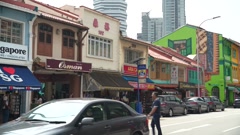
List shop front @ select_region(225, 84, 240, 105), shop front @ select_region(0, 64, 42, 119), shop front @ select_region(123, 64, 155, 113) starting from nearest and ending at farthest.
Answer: shop front @ select_region(0, 64, 42, 119) → shop front @ select_region(123, 64, 155, 113) → shop front @ select_region(225, 84, 240, 105)

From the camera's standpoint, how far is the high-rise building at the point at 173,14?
87569mm

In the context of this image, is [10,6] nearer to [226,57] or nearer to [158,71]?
[158,71]

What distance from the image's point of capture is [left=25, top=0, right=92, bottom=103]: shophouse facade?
19.1 m

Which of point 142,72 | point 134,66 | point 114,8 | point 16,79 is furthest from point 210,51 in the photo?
point 16,79

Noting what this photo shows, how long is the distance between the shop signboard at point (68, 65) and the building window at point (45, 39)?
3.66 ft

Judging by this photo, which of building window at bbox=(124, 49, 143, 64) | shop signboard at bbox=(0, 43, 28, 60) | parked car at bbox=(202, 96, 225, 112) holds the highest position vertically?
building window at bbox=(124, 49, 143, 64)

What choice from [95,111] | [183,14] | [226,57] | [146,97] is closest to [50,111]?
[95,111]

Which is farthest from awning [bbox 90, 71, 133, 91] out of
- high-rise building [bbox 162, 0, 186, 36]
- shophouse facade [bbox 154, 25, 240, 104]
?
high-rise building [bbox 162, 0, 186, 36]

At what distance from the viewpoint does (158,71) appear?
32688 mm

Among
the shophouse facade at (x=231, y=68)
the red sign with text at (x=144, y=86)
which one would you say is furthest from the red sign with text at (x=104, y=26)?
the shophouse facade at (x=231, y=68)

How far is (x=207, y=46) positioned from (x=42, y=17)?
3474 cm

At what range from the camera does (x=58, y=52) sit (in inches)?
810

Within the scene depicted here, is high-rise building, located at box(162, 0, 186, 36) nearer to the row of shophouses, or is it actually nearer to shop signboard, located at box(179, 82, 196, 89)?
shop signboard, located at box(179, 82, 196, 89)

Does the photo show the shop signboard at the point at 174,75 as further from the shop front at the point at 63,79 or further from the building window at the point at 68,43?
the building window at the point at 68,43
